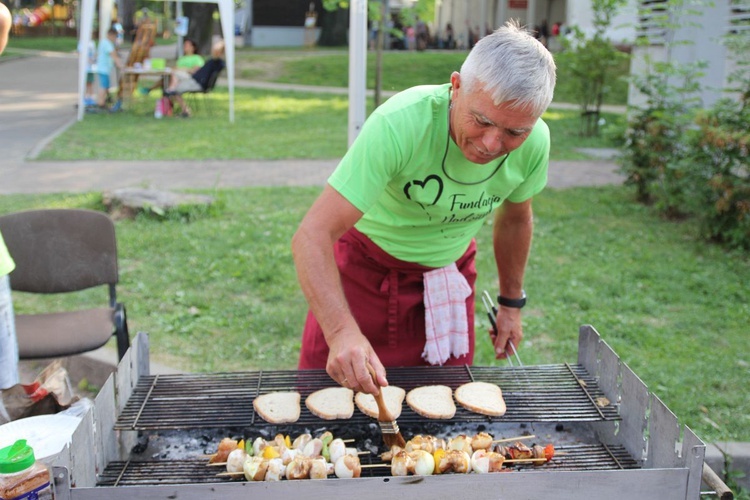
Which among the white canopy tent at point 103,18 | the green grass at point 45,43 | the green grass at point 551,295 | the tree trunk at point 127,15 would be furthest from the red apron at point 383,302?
the tree trunk at point 127,15

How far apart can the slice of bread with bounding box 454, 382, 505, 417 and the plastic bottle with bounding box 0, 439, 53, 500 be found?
4.29 feet

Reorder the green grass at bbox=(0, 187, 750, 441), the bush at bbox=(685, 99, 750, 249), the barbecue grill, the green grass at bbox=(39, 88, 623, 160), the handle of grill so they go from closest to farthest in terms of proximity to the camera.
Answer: the barbecue grill < the handle of grill < the green grass at bbox=(0, 187, 750, 441) < the bush at bbox=(685, 99, 750, 249) < the green grass at bbox=(39, 88, 623, 160)

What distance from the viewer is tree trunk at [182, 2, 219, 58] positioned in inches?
998

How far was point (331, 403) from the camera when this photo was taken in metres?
2.58

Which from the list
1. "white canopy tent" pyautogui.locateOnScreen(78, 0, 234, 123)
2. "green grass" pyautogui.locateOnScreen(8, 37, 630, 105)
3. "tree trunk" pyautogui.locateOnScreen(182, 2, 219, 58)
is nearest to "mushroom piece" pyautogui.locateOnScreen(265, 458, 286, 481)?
"white canopy tent" pyautogui.locateOnScreen(78, 0, 234, 123)

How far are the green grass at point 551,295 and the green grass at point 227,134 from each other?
2.64m

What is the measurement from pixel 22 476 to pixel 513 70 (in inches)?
66.9

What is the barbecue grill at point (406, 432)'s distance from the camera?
1968 millimetres

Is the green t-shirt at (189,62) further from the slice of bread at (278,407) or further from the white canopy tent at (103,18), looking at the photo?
the slice of bread at (278,407)

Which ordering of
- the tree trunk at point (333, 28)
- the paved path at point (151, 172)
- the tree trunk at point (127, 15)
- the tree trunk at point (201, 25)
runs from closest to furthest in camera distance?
the paved path at point (151, 172) < the tree trunk at point (201, 25) < the tree trunk at point (333, 28) < the tree trunk at point (127, 15)

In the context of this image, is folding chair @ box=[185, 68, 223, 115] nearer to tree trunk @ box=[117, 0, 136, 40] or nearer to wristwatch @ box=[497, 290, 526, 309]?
wristwatch @ box=[497, 290, 526, 309]

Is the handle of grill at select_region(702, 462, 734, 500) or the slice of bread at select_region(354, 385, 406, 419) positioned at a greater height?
the slice of bread at select_region(354, 385, 406, 419)

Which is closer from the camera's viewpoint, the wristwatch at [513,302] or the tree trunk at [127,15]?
the wristwatch at [513,302]

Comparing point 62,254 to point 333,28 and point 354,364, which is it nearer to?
point 354,364
